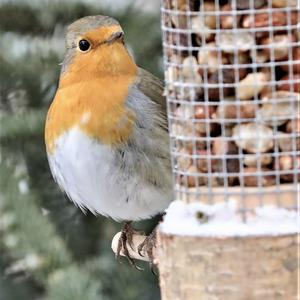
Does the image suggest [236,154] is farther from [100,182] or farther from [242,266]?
[100,182]

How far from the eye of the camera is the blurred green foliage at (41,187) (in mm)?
3057

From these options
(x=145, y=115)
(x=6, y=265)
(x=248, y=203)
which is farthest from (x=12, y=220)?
(x=248, y=203)

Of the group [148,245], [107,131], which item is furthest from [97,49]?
[148,245]

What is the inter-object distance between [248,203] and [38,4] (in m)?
1.11

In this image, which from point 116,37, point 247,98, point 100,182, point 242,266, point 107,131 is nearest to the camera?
point 242,266

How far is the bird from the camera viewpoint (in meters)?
3.13

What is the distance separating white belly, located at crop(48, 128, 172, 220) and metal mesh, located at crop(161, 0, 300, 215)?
0.82m

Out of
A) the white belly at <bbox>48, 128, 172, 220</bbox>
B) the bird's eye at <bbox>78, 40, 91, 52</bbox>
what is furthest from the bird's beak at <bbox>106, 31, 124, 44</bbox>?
the white belly at <bbox>48, 128, 172, 220</bbox>

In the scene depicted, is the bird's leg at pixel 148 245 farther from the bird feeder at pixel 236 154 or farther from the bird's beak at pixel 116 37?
the bird feeder at pixel 236 154

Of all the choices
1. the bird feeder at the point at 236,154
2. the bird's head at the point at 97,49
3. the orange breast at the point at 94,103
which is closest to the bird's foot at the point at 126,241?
the orange breast at the point at 94,103

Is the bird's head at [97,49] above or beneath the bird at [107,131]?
above

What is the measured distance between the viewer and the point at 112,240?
3195mm

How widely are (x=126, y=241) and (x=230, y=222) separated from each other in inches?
47.1

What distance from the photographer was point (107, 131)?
10.3 ft
